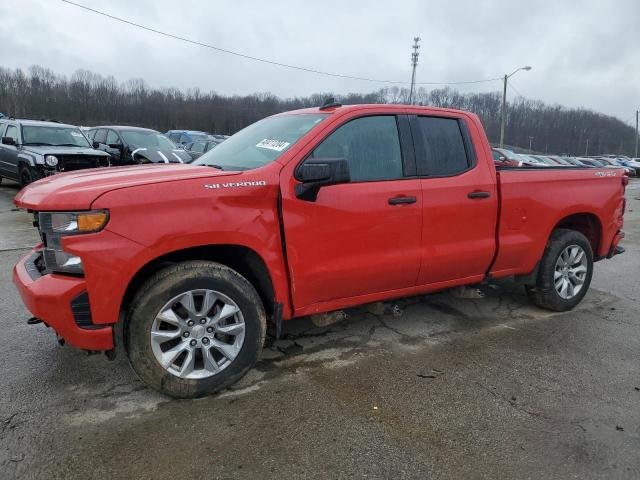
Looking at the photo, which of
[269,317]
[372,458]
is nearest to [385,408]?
[372,458]

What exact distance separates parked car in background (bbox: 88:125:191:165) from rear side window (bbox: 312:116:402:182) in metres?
8.67

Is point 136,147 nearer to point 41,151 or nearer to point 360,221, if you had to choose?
point 41,151

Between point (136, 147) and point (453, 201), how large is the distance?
10.4m

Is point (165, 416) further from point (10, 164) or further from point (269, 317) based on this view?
point (10, 164)

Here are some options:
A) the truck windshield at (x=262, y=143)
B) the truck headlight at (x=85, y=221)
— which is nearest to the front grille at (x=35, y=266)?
the truck headlight at (x=85, y=221)

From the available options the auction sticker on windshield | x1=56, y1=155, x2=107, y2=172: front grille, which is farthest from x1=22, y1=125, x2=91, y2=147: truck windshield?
the auction sticker on windshield

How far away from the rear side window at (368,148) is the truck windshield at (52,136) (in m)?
9.83

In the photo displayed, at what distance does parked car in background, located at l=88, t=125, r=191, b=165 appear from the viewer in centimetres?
1161

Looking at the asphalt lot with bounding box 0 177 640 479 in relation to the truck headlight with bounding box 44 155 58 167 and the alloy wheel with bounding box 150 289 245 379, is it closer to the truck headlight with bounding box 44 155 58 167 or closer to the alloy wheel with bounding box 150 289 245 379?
the alloy wheel with bounding box 150 289 245 379

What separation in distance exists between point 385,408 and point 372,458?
503mm

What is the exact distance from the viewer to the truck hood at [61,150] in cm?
1035

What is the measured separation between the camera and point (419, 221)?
3.67 metres

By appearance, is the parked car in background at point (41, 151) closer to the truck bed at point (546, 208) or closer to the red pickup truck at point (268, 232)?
the red pickup truck at point (268, 232)

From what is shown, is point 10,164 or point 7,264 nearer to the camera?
point 7,264
